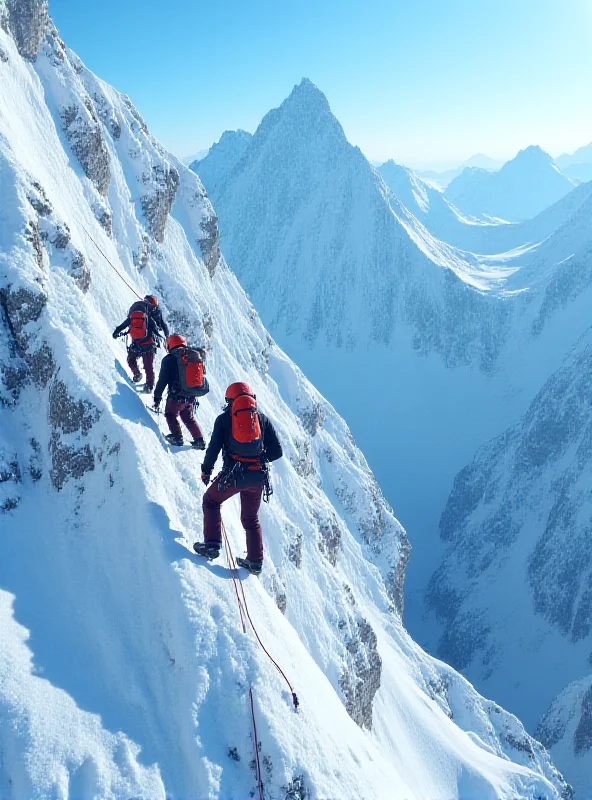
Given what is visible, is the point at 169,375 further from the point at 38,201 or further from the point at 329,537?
the point at 329,537

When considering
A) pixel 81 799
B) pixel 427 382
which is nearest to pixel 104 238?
pixel 81 799

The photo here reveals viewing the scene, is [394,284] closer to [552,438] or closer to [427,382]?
[427,382]

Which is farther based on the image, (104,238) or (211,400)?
(211,400)

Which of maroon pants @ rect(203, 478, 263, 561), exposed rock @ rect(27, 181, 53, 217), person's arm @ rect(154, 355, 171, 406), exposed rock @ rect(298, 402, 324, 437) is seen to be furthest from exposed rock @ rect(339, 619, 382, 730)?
exposed rock @ rect(27, 181, 53, 217)

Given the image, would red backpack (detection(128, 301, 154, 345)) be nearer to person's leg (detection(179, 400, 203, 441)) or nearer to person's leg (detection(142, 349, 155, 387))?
person's leg (detection(142, 349, 155, 387))

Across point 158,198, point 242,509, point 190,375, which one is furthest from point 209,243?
point 242,509

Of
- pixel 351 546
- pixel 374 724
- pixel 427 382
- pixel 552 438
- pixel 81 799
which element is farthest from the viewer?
pixel 427 382

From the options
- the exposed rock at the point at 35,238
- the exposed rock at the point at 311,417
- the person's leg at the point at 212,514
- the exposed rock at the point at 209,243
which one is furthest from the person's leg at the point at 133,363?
the exposed rock at the point at 311,417
